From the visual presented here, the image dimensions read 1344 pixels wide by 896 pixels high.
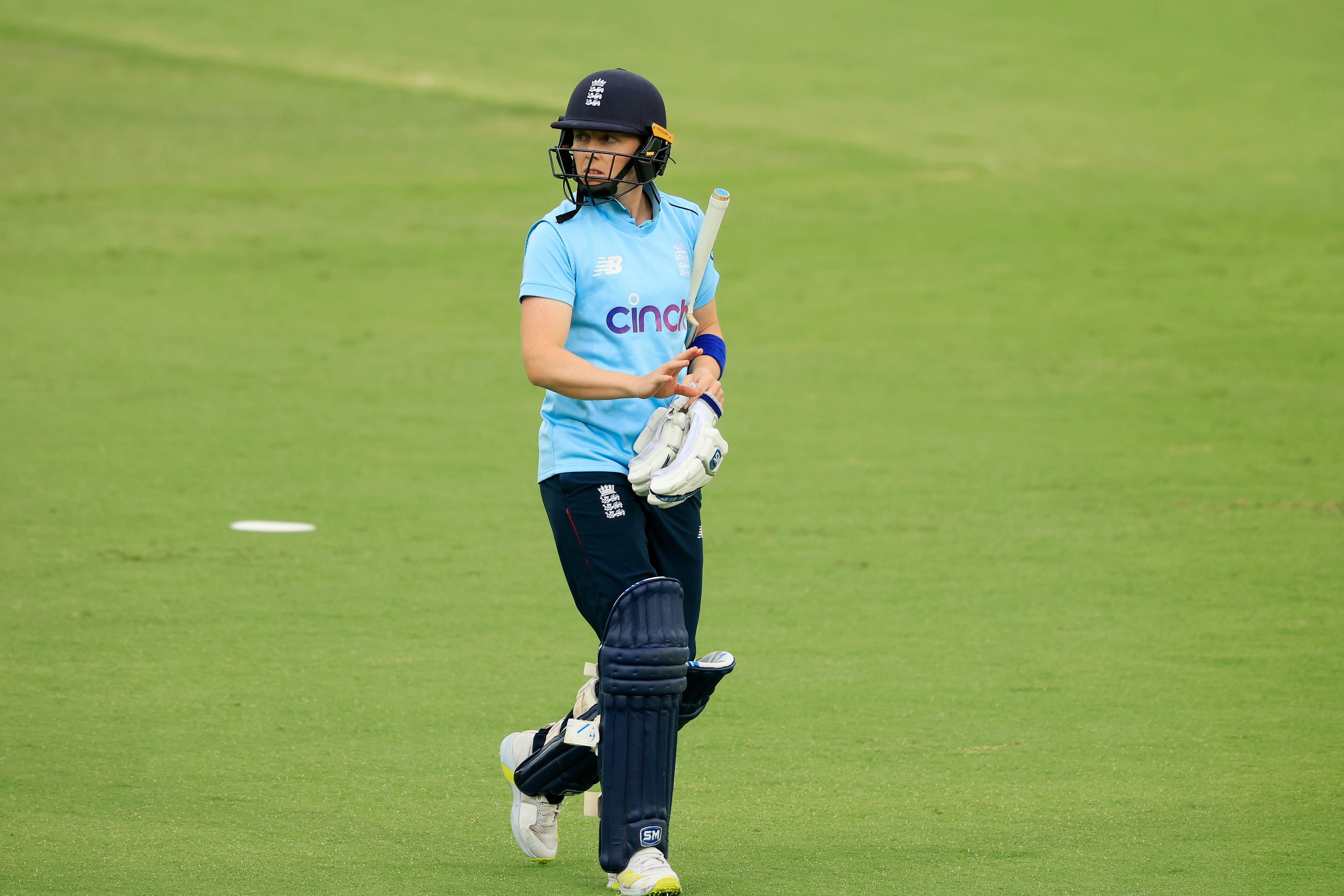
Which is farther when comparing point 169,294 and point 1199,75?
point 1199,75

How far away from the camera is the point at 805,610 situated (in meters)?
6.42

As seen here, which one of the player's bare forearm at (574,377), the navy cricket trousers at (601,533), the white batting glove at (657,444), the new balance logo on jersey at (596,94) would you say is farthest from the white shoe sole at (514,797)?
the new balance logo on jersey at (596,94)

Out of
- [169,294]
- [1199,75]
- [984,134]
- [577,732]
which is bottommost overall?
[577,732]

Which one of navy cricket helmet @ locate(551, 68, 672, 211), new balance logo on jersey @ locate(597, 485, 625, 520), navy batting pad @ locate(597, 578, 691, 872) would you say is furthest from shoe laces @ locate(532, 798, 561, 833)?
navy cricket helmet @ locate(551, 68, 672, 211)

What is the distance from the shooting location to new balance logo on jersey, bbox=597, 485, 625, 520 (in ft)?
12.3

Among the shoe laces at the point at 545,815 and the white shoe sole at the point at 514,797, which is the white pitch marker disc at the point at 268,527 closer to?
the white shoe sole at the point at 514,797

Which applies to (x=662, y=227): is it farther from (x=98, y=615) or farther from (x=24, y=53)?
(x=24, y=53)

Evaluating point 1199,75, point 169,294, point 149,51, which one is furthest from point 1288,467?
point 149,51

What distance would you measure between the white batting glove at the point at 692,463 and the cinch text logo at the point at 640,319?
23 cm

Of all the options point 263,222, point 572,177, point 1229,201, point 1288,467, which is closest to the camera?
point 572,177

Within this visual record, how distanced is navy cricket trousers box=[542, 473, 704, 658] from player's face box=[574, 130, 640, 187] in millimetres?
747

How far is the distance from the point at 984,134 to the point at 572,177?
56.9 feet

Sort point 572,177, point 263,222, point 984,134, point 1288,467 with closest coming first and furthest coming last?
point 572,177 → point 1288,467 → point 263,222 → point 984,134

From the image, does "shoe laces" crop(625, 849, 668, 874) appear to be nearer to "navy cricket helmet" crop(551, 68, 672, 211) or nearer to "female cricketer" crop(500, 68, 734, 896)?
"female cricketer" crop(500, 68, 734, 896)
